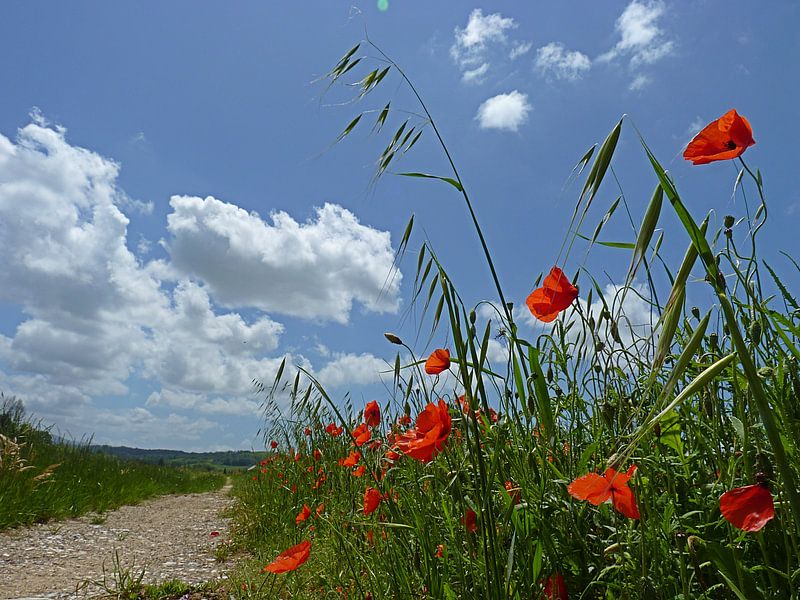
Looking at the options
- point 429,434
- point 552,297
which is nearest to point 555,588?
point 429,434

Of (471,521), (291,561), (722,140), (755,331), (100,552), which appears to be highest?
(722,140)

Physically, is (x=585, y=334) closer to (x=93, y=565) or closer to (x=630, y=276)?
(x=630, y=276)

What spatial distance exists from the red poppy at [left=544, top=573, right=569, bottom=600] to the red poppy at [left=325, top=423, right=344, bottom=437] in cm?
260

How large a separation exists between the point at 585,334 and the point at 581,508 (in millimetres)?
521

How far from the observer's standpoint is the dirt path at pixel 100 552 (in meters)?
3.42

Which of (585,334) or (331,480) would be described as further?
(331,480)

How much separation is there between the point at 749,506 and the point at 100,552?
15.6 feet

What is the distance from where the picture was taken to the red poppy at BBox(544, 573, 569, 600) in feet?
4.23

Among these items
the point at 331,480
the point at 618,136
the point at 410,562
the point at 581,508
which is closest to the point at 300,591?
the point at 410,562

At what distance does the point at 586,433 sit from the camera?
1.91 m

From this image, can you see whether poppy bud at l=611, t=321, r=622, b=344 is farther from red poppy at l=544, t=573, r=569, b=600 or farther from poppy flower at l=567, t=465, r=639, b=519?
red poppy at l=544, t=573, r=569, b=600

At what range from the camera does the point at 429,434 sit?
1.34 metres

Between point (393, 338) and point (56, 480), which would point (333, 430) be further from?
point (56, 480)

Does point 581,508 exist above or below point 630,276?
below
